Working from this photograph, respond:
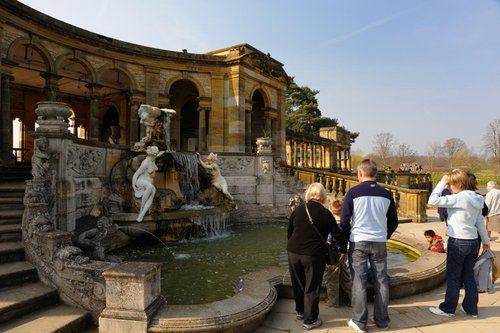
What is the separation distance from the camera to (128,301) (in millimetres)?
3348

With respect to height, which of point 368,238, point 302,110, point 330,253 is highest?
point 302,110

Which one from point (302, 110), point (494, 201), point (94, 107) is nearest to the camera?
point (494, 201)

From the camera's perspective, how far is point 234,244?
8.70m

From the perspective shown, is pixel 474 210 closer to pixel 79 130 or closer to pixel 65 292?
pixel 65 292

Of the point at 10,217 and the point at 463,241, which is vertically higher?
the point at 10,217

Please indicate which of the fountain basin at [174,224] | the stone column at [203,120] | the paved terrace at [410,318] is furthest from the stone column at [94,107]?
the paved terrace at [410,318]

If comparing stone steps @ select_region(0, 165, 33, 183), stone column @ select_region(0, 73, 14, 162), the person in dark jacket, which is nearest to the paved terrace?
the person in dark jacket

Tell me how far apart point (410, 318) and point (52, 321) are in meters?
4.21

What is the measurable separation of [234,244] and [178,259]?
2024 mm

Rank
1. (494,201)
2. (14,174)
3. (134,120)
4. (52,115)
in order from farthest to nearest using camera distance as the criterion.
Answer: (134,120) < (14,174) < (494,201) < (52,115)

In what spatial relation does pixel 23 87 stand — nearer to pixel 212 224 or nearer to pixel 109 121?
pixel 109 121

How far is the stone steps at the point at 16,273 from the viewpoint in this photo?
13.4ft

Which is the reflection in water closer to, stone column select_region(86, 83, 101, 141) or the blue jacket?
the blue jacket

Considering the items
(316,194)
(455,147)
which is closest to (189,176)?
(316,194)
